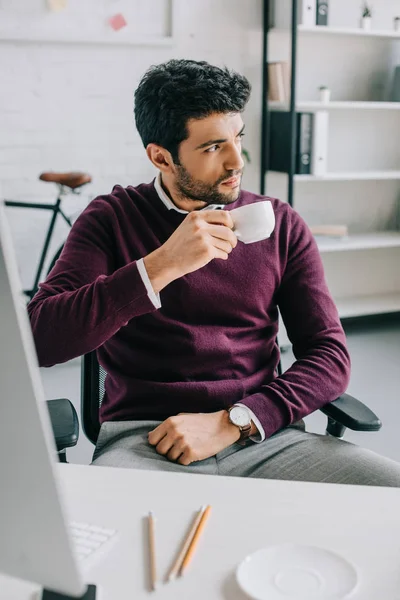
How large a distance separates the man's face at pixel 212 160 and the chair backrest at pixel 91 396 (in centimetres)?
43

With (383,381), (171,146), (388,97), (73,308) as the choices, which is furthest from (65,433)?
(388,97)

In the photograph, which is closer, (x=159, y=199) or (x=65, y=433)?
(x=65, y=433)

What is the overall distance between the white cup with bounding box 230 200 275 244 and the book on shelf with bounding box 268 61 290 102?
232 centimetres

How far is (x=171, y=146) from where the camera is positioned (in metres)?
1.58

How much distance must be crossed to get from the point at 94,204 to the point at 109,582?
96 centimetres

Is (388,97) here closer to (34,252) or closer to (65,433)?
(34,252)

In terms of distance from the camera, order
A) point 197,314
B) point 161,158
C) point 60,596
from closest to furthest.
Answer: point 60,596 → point 197,314 → point 161,158

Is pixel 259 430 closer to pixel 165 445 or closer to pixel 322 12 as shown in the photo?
pixel 165 445

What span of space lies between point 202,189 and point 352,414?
1.90ft

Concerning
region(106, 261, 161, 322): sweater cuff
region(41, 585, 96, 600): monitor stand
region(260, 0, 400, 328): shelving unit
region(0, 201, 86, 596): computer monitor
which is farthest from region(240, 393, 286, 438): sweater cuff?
region(260, 0, 400, 328): shelving unit

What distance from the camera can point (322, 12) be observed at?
345cm

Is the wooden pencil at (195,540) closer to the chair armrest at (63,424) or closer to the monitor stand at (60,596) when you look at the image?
the monitor stand at (60,596)

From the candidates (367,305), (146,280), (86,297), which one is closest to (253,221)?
(146,280)

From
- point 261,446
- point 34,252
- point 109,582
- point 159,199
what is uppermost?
point 159,199
